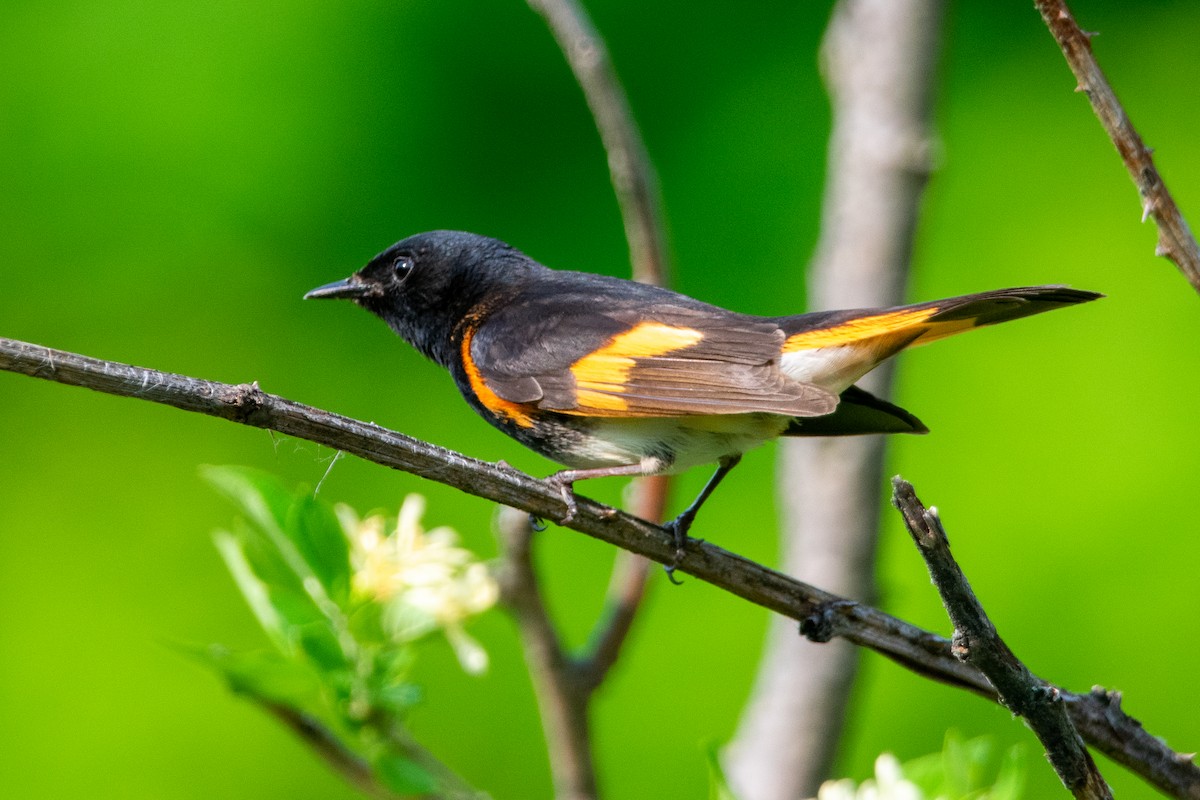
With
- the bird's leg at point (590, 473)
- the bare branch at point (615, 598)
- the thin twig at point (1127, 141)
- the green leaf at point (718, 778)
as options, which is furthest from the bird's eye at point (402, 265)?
the thin twig at point (1127, 141)

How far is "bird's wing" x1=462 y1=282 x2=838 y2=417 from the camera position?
218cm

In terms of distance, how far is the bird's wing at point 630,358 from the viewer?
2.18m

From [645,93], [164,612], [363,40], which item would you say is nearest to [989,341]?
[645,93]

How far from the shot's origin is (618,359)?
2373 mm

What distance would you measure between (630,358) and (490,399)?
33cm

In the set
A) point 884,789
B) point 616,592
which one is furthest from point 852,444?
point 884,789

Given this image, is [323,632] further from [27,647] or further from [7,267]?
[7,267]

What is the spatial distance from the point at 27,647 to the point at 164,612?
1.32 ft

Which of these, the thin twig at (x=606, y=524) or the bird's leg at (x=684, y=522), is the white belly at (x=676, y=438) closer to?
the bird's leg at (x=684, y=522)

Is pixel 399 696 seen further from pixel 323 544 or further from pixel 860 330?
pixel 860 330

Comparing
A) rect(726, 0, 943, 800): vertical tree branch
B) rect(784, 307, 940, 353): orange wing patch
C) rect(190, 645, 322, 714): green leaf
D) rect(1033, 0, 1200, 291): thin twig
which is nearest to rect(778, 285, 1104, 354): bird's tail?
rect(784, 307, 940, 353): orange wing patch

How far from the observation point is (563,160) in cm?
450

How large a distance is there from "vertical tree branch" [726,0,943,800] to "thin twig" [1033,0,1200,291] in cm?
149

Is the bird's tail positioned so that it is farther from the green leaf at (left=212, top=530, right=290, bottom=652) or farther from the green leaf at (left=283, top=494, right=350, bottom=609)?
the green leaf at (left=212, top=530, right=290, bottom=652)
